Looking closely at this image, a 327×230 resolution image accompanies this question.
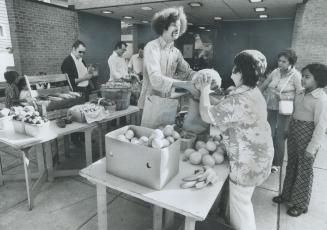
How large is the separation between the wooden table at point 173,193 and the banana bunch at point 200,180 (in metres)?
0.03

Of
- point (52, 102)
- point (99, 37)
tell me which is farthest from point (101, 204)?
point (99, 37)

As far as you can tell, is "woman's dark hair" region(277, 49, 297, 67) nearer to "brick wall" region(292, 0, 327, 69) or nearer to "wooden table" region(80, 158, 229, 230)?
"wooden table" region(80, 158, 229, 230)

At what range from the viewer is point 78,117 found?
3.01 metres

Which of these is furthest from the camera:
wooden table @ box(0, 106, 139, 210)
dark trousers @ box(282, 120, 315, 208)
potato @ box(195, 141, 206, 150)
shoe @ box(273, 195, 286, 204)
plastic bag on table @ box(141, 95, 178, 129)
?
shoe @ box(273, 195, 286, 204)

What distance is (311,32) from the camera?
6.26 m

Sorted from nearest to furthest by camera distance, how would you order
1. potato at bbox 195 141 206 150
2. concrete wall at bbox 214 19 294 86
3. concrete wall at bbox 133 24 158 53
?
1. potato at bbox 195 141 206 150
2. concrete wall at bbox 214 19 294 86
3. concrete wall at bbox 133 24 158 53

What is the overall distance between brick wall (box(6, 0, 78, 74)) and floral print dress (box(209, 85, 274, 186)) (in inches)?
259

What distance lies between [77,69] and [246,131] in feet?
12.4

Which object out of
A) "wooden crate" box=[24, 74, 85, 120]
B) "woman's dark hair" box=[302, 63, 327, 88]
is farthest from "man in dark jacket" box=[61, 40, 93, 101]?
"woman's dark hair" box=[302, 63, 327, 88]

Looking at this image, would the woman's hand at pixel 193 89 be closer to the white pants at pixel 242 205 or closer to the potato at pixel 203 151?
the potato at pixel 203 151

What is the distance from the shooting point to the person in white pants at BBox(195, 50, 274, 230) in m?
A: 1.57

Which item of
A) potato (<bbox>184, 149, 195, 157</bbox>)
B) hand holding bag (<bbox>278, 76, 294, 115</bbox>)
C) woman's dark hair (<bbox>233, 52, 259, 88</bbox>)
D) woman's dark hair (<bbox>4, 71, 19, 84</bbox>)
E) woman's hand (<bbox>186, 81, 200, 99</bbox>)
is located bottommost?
potato (<bbox>184, 149, 195, 157</bbox>)

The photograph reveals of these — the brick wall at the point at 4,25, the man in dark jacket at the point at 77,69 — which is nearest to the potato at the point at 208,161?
the man in dark jacket at the point at 77,69

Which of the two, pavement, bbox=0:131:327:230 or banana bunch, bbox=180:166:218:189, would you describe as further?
pavement, bbox=0:131:327:230
